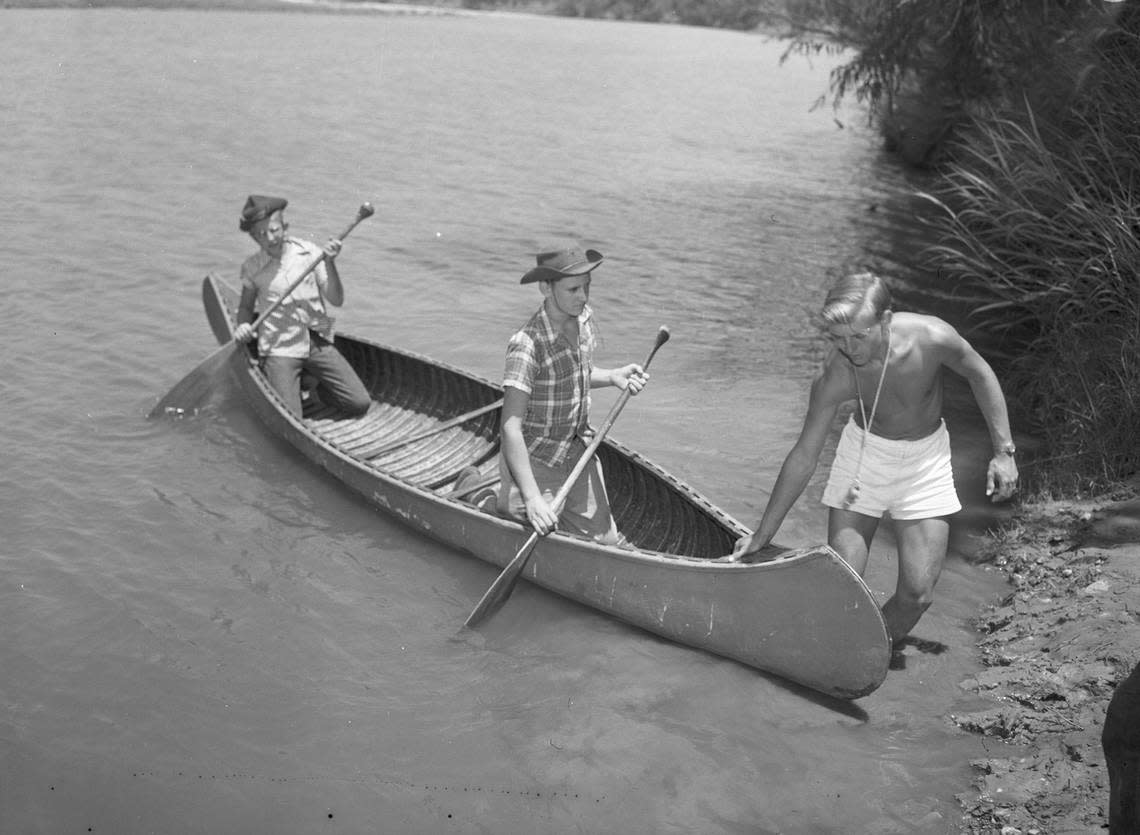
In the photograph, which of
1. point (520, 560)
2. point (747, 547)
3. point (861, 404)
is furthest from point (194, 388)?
point (861, 404)

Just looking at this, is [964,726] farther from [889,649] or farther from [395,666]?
[395,666]

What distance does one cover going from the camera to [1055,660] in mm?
5805

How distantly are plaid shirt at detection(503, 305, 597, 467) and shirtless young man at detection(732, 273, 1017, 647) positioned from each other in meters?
1.32

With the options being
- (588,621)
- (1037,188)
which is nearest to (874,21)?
(1037,188)

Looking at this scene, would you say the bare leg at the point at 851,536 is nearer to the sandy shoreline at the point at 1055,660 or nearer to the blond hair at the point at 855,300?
the sandy shoreline at the point at 1055,660

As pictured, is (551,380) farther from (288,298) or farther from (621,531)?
(288,298)

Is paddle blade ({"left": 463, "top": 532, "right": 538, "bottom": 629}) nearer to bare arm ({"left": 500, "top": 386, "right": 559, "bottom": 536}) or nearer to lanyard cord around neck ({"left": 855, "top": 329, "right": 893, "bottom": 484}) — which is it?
bare arm ({"left": 500, "top": 386, "right": 559, "bottom": 536})

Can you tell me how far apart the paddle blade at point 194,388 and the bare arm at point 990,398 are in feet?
19.3

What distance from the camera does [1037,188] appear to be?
9977 mm

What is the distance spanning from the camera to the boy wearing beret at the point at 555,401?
19.5 ft

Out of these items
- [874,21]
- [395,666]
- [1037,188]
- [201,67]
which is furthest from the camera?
[201,67]

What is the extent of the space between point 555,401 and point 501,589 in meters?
1.11

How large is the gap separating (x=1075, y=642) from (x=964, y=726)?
2.46 ft

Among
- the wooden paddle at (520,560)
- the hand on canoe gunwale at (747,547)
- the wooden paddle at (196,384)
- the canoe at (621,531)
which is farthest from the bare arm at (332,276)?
the hand on canoe gunwale at (747,547)
